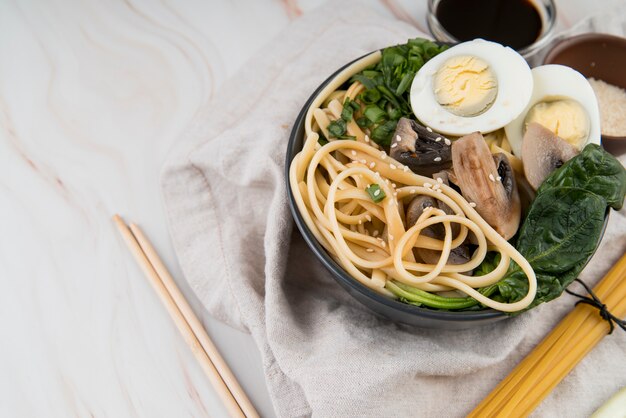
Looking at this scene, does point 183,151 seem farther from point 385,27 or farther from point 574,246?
point 574,246

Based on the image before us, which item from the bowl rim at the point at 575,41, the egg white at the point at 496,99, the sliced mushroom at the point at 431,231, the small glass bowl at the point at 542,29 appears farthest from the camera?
the small glass bowl at the point at 542,29

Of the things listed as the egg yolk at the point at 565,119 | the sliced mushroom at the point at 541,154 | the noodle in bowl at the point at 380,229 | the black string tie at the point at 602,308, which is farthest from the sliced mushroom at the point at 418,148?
the black string tie at the point at 602,308

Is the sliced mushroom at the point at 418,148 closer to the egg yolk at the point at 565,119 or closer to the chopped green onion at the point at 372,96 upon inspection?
the chopped green onion at the point at 372,96

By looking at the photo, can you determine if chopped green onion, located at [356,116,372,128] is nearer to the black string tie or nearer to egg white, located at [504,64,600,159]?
egg white, located at [504,64,600,159]

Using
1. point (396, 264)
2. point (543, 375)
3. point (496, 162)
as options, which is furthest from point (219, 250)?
point (543, 375)

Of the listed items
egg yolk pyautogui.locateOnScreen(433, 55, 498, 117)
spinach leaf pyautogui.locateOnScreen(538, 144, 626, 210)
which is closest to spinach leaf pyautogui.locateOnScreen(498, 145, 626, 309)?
spinach leaf pyautogui.locateOnScreen(538, 144, 626, 210)

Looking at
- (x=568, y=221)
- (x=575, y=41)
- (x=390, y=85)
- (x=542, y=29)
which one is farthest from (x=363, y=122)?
(x=542, y=29)
